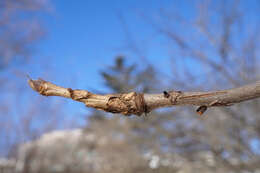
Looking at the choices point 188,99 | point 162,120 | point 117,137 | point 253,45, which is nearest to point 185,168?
point 162,120

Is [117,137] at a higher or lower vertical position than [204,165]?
higher

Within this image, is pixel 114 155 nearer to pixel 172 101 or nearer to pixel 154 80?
pixel 154 80

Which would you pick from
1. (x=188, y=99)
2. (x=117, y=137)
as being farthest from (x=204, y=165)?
(x=188, y=99)

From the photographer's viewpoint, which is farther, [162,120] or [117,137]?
[117,137]

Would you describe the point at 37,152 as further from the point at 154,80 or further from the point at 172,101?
the point at 172,101

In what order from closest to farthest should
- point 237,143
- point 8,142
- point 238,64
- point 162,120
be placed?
point 238,64 → point 237,143 → point 162,120 → point 8,142

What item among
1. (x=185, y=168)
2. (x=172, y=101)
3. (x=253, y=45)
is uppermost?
(x=253, y=45)

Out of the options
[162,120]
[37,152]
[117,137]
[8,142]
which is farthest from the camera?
[37,152]
